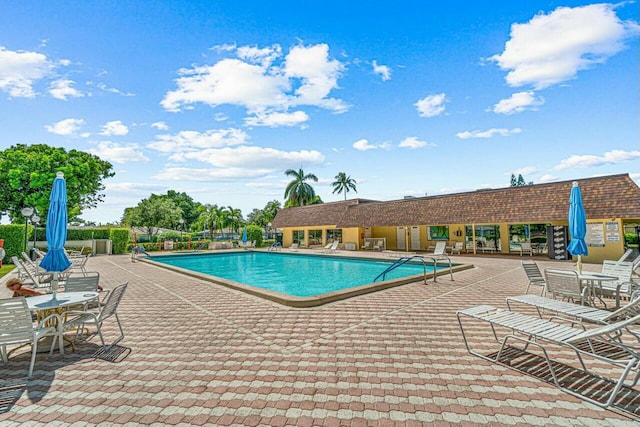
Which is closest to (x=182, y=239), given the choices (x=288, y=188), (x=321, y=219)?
(x=321, y=219)

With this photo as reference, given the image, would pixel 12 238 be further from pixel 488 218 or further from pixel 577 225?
pixel 488 218

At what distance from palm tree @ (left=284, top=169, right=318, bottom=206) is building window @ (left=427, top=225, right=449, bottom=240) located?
25684mm

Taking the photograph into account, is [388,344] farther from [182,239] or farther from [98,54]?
[182,239]

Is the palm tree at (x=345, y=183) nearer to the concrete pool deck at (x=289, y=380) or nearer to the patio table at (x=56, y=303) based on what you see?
the concrete pool deck at (x=289, y=380)

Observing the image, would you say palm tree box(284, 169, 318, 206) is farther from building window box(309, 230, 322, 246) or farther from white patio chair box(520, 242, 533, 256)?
white patio chair box(520, 242, 533, 256)

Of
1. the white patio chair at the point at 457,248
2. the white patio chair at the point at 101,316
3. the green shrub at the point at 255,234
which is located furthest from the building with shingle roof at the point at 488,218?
the white patio chair at the point at 101,316

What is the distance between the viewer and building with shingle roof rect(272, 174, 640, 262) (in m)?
15.1

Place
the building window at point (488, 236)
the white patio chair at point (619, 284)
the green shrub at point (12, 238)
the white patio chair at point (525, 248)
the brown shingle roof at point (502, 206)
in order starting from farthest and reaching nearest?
the building window at point (488, 236), the white patio chair at point (525, 248), the green shrub at point (12, 238), the brown shingle roof at point (502, 206), the white patio chair at point (619, 284)

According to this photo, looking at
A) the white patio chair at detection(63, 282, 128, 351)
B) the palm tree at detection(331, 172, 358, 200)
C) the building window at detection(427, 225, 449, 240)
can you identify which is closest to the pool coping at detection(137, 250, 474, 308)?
the white patio chair at detection(63, 282, 128, 351)

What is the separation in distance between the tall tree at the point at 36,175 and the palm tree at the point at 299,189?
26408 millimetres

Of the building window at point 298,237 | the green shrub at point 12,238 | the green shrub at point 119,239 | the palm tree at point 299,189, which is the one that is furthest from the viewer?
the palm tree at point 299,189

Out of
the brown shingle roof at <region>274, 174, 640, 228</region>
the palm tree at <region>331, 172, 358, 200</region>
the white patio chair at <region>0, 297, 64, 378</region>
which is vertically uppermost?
the palm tree at <region>331, 172, 358, 200</region>

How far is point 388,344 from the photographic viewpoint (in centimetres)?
439

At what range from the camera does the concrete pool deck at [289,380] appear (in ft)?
8.77
